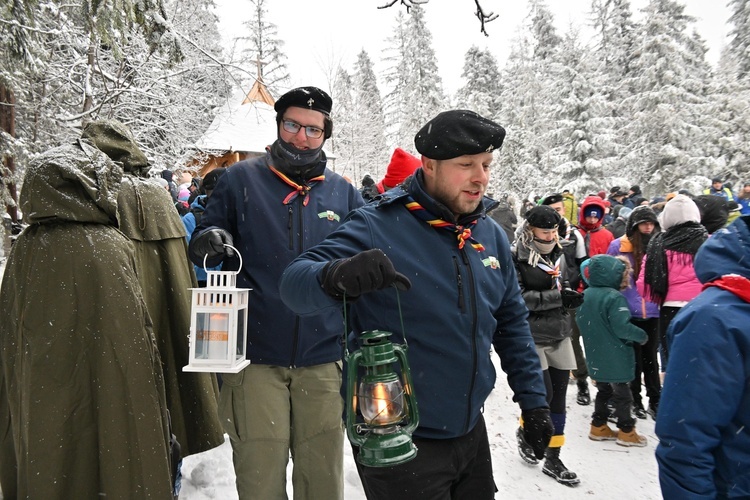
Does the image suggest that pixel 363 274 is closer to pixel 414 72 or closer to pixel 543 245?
pixel 543 245

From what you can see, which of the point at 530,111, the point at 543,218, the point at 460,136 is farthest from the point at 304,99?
the point at 530,111

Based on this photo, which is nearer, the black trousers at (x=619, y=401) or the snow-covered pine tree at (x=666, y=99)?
the black trousers at (x=619, y=401)

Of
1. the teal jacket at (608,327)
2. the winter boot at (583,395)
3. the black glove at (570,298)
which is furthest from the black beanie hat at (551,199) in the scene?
the winter boot at (583,395)

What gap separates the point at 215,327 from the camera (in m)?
2.55

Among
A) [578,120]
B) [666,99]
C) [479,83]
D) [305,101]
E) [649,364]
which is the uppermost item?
[479,83]

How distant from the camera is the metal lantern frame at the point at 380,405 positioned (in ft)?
5.57

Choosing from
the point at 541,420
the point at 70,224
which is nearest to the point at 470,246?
the point at 541,420

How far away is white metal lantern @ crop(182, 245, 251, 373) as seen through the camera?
2.52 metres

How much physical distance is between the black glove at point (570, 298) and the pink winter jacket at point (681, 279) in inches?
45.9

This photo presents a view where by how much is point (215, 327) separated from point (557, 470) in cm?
375

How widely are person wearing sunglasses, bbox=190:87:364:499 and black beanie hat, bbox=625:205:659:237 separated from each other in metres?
4.94

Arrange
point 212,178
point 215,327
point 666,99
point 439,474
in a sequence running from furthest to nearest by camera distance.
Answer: point 666,99 < point 212,178 < point 215,327 < point 439,474

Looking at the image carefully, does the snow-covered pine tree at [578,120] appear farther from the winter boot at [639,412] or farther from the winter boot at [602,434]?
the winter boot at [602,434]

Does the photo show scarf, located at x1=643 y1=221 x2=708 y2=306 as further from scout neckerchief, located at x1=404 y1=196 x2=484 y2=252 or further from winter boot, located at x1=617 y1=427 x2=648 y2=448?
scout neckerchief, located at x1=404 y1=196 x2=484 y2=252
